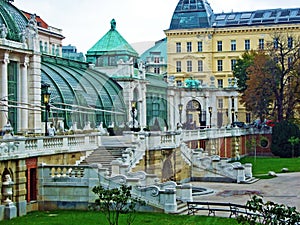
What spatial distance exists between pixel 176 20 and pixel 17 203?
76.5 meters

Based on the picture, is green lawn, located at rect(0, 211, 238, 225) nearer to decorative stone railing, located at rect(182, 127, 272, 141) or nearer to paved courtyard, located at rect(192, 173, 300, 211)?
paved courtyard, located at rect(192, 173, 300, 211)

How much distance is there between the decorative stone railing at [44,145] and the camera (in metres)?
28.3

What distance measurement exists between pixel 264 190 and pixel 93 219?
15.8 m

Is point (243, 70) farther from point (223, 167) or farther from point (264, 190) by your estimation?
point (264, 190)

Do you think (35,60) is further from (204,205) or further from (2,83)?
(204,205)

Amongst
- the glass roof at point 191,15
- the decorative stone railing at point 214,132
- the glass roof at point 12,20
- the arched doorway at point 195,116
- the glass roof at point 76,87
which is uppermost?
the glass roof at point 191,15

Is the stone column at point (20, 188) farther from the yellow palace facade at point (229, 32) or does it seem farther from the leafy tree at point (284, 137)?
the yellow palace facade at point (229, 32)

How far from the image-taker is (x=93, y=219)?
91.0 feet

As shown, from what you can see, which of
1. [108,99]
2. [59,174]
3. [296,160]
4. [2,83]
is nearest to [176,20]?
[296,160]

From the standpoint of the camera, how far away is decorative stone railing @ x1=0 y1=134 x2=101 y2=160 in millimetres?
28317

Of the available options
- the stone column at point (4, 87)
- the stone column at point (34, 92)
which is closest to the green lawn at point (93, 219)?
the stone column at point (4, 87)

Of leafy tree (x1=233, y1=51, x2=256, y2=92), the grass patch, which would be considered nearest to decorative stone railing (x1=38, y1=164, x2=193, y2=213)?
the grass patch

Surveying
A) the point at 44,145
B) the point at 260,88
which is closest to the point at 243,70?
the point at 260,88

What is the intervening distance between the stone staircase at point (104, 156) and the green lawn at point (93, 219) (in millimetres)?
5718
